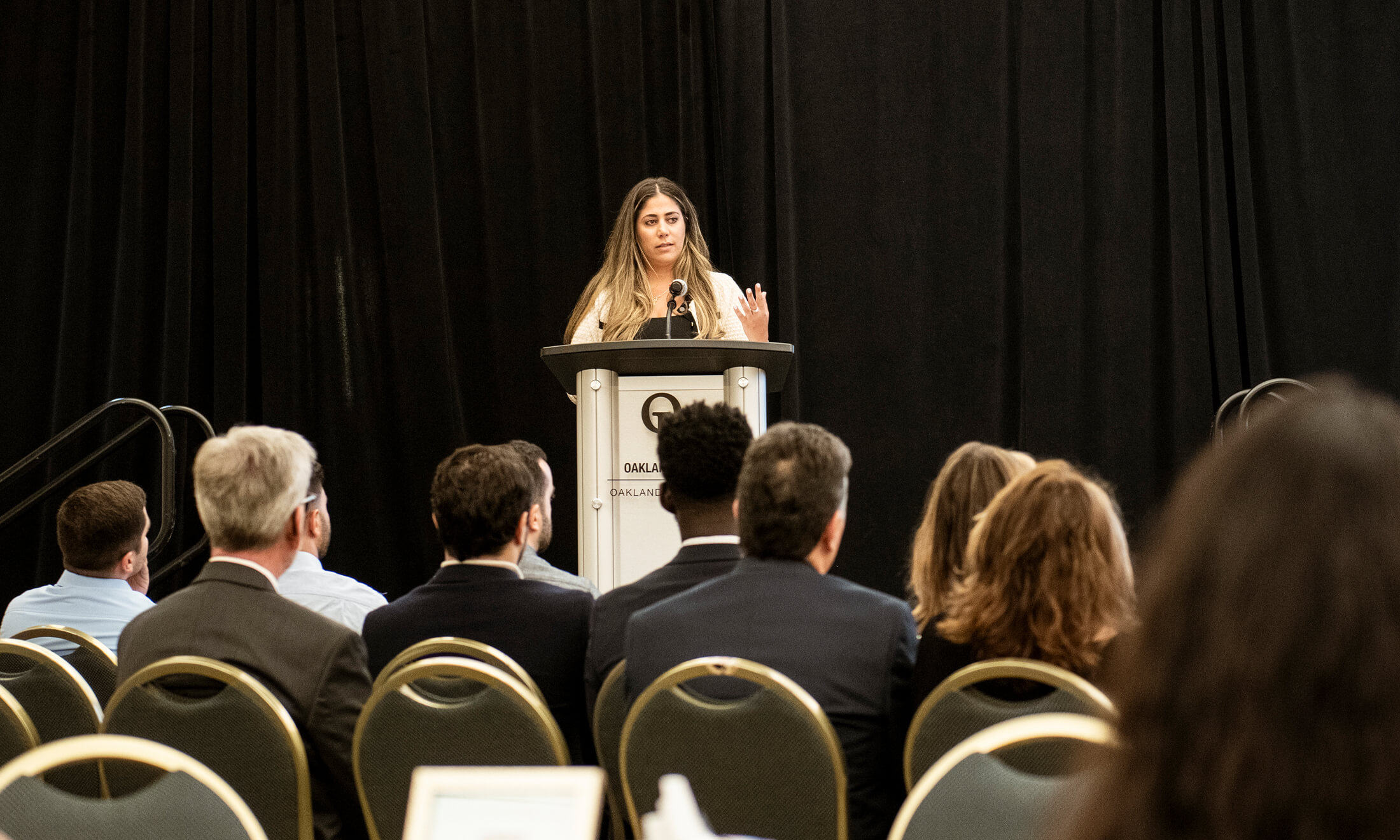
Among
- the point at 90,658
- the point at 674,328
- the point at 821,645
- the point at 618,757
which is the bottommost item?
the point at 618,757

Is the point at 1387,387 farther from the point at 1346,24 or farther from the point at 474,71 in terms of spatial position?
the point at 474,71

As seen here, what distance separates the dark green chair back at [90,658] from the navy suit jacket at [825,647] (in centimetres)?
125

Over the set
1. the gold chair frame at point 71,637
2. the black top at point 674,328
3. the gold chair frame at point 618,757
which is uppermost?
the black top at point 674,328

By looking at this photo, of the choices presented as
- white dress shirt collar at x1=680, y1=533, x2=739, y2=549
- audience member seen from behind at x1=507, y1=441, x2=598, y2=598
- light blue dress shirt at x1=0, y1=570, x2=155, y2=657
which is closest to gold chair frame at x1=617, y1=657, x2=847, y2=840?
white dress shirt collar at x1=680, y1=533, x2=739, y2=549

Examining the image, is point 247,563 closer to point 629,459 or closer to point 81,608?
point 81,608

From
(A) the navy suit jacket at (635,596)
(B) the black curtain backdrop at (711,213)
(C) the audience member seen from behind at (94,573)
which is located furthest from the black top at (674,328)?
(B) the black curtain backdrop at (711,213)

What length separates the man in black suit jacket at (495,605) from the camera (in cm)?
220

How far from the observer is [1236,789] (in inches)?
23.3

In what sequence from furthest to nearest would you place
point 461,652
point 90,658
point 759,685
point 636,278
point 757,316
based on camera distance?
1. point 636,278
2. point 757,316
3. point 90,658
4. point 461,652
5. point 759,685

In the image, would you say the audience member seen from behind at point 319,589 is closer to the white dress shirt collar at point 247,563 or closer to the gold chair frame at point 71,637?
the gold chair frame at point 71,637

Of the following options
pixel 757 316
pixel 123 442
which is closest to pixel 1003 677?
pixel 757 316

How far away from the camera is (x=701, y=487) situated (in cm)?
238

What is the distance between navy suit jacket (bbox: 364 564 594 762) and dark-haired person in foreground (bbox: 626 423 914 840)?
0.34m

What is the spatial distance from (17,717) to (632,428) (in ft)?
5.86
